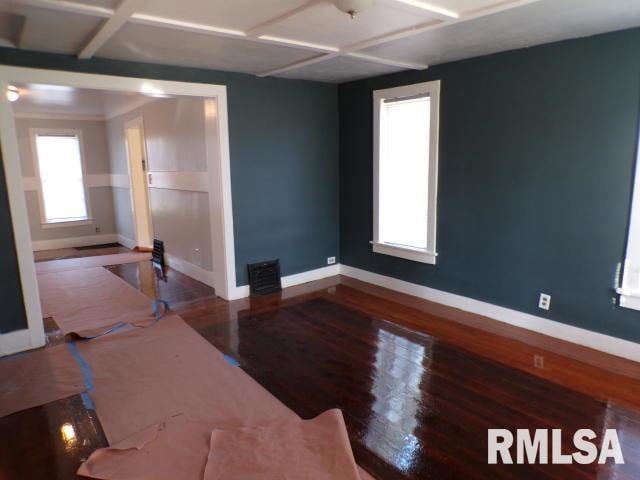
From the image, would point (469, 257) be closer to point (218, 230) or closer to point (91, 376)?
point (218, 230)

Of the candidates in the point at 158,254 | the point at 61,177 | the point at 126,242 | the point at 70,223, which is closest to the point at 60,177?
the point at 61,177

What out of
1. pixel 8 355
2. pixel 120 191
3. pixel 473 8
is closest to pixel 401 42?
pixel 473 8

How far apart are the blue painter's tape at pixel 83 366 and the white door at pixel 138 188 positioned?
3627 millimetres

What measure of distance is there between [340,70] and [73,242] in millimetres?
6032

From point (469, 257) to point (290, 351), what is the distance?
1.88 m

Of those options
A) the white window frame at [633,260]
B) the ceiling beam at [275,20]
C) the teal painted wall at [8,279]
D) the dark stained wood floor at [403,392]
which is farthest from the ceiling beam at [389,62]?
the teal painted wall at [8,279]

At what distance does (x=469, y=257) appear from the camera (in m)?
4.04

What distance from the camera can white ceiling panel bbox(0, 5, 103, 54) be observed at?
8.08 feet

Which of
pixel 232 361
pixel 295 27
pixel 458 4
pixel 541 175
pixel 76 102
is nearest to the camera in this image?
pixel 458 4

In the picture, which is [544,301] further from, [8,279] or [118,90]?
[8,279]

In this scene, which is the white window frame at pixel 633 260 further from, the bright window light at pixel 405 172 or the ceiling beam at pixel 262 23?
the bright window light at pixel 405 172

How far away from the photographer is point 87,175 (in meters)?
7.80

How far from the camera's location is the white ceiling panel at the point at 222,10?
2.34 meters

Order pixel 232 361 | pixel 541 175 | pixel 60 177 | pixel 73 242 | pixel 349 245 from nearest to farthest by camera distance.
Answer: pixel 232 361 < pixel 541 175 < pixel 349 245 < pixel 60 177 < pixel 73 242
